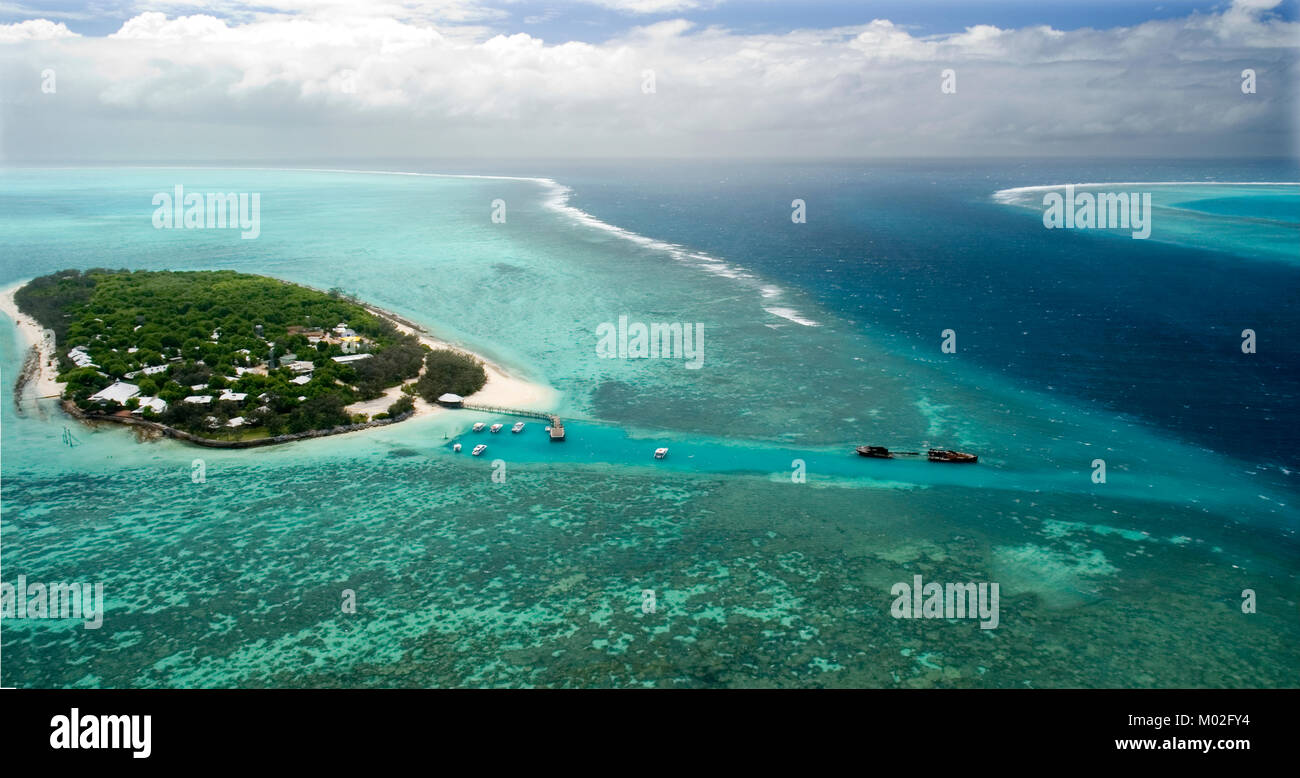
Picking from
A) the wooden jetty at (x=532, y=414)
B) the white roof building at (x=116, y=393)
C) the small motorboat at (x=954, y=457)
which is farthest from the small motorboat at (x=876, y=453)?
the white roof building at (x=116, y=393)

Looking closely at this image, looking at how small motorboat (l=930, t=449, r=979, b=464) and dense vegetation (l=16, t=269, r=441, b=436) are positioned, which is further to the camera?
dense vegetation (l=16, t=269, r=441, b=436)

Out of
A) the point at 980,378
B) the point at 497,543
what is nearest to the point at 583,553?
the point at 497,543

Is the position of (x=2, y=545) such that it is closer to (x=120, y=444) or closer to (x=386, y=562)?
(x=120, y=444)

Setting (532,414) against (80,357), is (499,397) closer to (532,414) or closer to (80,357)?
(532,414)

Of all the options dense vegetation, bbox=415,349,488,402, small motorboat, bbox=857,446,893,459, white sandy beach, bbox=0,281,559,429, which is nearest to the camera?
small motorboat, bbox=857,446,893,459

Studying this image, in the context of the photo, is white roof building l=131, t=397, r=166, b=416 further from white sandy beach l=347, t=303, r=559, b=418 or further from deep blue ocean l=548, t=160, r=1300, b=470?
deep blue ocean l=548, t=160, r=1300, b=470

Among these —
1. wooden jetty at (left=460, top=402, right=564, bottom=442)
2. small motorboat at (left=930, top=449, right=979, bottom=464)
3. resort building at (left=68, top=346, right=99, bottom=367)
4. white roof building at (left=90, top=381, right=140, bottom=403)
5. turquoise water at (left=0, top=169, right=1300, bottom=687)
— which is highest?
resort building at (left=68, top=346, right=99, bottom=367)

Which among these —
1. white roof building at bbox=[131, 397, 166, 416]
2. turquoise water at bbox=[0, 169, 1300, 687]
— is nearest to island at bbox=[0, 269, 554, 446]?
white roof building at bbox=[131, 397, 166, 416]
